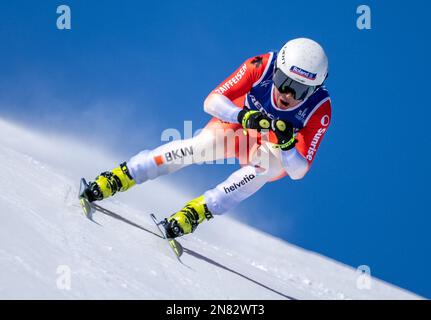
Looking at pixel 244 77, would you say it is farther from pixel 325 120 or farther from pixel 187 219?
pixel 187 219

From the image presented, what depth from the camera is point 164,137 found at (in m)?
7.84

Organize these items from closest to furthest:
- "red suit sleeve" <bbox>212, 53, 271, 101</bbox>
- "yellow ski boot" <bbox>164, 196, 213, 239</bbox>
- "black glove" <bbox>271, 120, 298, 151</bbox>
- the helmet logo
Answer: "black glove" <bbox>271, 120, 298, 151</bbox>, the helmet logo, "yellow ski boot" <bbox>164, 196, 213, 239</bbox>, "red suit sleeve" <bbox>212, 53, 271, 101</bbox>

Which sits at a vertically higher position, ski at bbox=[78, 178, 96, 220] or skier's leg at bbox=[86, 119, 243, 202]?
skier's leg at bbox=[86, 119, 243, 202]

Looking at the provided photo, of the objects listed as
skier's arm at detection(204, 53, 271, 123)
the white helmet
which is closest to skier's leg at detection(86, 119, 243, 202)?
skier's arm at detection(204, 53, 271, 123)

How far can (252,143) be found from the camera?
7391mm

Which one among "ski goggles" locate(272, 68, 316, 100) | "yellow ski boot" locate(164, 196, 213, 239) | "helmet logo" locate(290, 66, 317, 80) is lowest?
"yellow ski boot" locate(164, 196, 213, 239)

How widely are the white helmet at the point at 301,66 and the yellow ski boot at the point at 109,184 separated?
1662mm

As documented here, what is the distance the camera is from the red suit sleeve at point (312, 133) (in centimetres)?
716

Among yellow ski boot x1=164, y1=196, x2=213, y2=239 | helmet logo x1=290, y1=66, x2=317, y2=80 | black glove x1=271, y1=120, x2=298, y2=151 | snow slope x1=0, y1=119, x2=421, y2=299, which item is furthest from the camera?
yellow ski boot x1=164, y1=196, x2=213, y2=239

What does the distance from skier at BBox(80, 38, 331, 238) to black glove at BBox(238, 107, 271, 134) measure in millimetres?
60

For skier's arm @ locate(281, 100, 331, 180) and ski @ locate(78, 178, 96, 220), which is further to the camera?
skier's arm @ locate(281, 100, 331, 180)

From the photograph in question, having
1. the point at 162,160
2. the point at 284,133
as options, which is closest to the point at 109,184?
the point at 162,160

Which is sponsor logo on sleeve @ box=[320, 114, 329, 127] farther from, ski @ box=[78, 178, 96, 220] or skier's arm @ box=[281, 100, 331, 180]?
ski @ box=[78, 178, 96, 220]

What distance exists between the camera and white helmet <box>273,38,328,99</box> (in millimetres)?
6828
